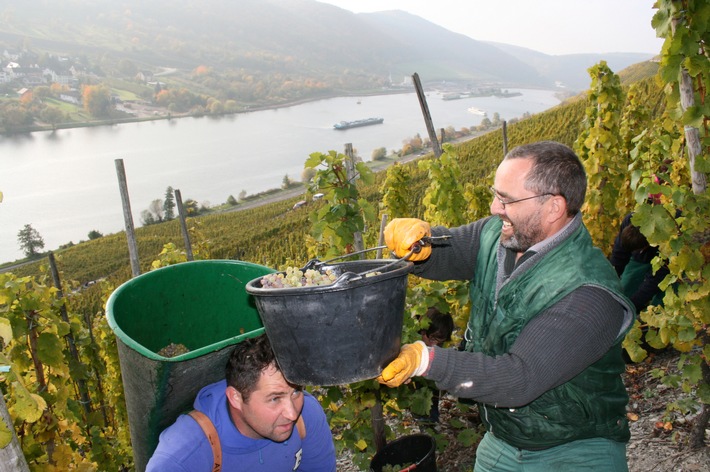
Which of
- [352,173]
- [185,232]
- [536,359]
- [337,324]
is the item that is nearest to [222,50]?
[185,232]

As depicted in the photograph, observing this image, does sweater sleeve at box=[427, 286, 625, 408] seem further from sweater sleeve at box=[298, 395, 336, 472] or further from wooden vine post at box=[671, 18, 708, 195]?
wooden vine post at box=[671, 18, 708, 195]

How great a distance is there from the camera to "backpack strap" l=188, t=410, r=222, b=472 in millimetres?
1776

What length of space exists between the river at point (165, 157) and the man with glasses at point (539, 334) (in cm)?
2911

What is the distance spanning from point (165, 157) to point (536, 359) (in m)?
74.7

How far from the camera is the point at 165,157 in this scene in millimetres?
69812

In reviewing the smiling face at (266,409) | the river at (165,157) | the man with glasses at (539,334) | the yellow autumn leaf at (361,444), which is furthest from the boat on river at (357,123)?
the smiling face at (266,409)

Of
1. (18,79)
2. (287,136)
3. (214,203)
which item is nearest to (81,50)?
(18,79)

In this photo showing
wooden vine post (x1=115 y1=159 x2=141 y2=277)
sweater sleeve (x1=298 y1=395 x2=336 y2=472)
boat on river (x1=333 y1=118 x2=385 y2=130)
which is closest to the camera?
sweater sleeve (x1=298 y1=395 x2=336 y2=472)

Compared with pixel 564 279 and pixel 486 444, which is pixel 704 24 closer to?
pixel 564 279

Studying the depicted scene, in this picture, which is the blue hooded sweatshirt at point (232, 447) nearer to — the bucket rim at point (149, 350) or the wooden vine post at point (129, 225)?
the bucket rim at point (149, 350)

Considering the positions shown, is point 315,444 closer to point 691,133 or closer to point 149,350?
point 149,350

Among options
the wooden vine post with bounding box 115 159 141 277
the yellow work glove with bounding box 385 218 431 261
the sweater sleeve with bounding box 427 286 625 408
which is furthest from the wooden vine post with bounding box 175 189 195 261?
the sweater sleeve with bounding box 427 286 625 408

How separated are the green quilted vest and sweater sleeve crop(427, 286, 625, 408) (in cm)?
8

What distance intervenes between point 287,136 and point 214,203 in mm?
33961
